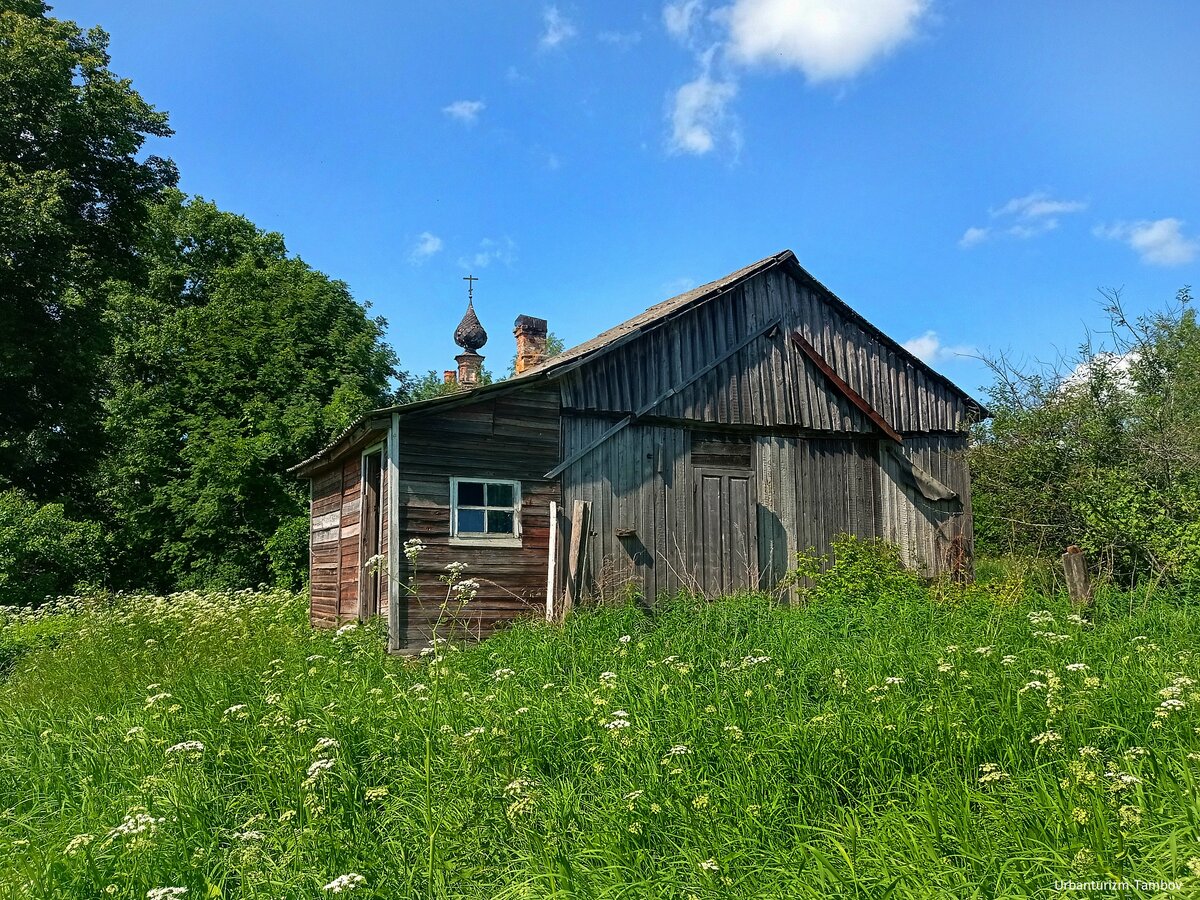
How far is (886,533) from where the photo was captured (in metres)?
14.0

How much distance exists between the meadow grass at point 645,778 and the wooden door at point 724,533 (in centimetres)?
525

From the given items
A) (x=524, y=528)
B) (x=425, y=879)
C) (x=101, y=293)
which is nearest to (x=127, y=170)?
(x=101, y=293)

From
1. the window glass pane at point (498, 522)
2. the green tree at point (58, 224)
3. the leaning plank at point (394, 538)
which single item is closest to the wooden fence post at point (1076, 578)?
the window glass pane at point (498, 522)

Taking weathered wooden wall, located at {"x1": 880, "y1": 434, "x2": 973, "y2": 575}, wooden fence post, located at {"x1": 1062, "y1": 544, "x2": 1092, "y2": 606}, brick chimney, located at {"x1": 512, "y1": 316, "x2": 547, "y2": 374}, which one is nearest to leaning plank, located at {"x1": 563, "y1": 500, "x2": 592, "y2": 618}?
wooden fence post, located at {"x1": 1062, "y1": 544, "x2": 1092, "y2": 606}

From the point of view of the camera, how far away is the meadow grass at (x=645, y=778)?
3287mm

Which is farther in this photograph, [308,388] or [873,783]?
[308,388]

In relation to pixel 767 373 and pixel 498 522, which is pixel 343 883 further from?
pixel 767 373

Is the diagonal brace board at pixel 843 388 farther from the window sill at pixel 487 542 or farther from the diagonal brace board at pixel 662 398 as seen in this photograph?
the window sill at pixel 487 542

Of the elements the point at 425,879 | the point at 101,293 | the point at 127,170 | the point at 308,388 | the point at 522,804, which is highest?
the point at 127,170

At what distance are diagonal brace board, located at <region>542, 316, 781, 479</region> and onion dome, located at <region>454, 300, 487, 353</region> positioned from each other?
977 cm

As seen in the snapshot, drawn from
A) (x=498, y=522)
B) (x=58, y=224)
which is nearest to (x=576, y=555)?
(x=498, y=522)

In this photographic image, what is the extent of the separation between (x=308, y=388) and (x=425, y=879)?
721 inches

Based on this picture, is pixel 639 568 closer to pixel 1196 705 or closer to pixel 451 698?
pixel 451 698

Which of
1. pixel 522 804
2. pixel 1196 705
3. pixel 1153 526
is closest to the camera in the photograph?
pixel 522 804
